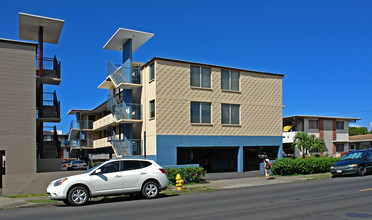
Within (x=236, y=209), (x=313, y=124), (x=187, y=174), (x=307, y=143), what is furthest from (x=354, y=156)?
(x=313, y=124)

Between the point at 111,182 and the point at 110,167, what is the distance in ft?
1.96

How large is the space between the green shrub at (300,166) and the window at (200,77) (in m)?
7.53

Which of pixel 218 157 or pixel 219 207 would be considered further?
pixel 218 157

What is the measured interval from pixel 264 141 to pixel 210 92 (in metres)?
6.39

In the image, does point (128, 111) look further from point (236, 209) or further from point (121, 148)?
point (236, 209)

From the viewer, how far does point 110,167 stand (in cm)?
1394

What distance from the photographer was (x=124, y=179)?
45.5ft

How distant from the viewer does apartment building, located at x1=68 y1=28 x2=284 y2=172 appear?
24734 millimetres

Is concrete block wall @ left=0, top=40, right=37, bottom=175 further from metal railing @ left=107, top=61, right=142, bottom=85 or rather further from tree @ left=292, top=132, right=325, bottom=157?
tree @ left=292, top=132, right=325, bottom=157

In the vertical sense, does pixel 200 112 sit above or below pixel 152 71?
below

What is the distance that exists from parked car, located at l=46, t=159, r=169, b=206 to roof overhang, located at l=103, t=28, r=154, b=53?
13.6m

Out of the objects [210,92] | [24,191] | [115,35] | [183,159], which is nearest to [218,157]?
[183,159]

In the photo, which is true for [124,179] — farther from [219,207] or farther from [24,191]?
[24,191]

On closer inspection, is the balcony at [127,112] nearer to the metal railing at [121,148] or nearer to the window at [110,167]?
the metal railing at [121,148]
